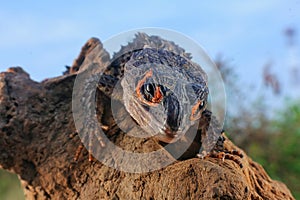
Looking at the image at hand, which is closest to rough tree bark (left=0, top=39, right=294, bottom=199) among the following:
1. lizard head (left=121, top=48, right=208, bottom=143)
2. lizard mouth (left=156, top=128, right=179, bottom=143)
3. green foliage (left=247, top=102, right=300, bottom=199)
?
lizard mouth (left=156, top=128, right=179, bottom=143)

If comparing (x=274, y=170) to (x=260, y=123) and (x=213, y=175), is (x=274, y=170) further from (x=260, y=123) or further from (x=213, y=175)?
(x=213, y=175)

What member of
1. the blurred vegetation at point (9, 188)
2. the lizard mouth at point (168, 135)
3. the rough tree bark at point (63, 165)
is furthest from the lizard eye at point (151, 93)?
the blurred vegetation at point (9, 188)

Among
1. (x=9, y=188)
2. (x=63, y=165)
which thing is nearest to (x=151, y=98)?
(x=63, y=165)

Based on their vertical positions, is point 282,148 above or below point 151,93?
above

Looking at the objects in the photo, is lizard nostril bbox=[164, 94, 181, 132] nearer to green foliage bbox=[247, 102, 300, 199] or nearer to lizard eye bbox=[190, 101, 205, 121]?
lizard eye bbox=[190, 101, 205, 121]

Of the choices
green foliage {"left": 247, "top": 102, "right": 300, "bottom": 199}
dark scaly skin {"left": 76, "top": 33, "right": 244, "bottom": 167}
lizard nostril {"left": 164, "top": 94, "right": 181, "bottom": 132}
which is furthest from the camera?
green foliage {"left": 247, "top": 102, "right": 300, "bottom": 199}

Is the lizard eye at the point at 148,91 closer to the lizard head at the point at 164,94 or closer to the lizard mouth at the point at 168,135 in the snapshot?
the lizard head at the point at 164,94

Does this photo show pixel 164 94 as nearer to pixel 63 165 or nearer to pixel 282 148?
pixel 63 165
